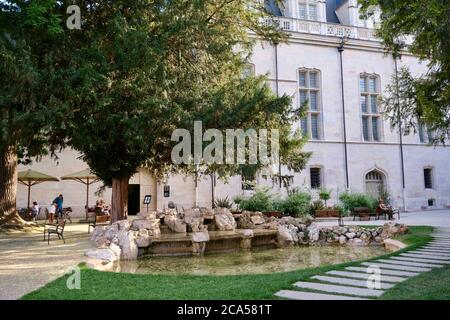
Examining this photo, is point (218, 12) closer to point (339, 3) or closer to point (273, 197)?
point (273, 197)

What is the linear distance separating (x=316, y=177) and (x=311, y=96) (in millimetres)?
6188

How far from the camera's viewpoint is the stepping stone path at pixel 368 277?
5664 mm

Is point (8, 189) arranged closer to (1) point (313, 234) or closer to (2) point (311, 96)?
(1) point (313, 234)

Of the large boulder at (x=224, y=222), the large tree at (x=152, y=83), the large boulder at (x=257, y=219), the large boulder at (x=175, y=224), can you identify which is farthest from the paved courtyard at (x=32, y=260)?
the large boulder at (x=257, y=219)

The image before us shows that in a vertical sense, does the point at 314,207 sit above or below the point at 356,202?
below

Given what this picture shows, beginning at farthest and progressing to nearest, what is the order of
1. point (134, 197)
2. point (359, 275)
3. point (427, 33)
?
point (134, 197)
point (427, 33)
point (359, 275)

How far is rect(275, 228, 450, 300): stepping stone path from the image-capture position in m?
5.66

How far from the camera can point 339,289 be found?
6000 millimetres
